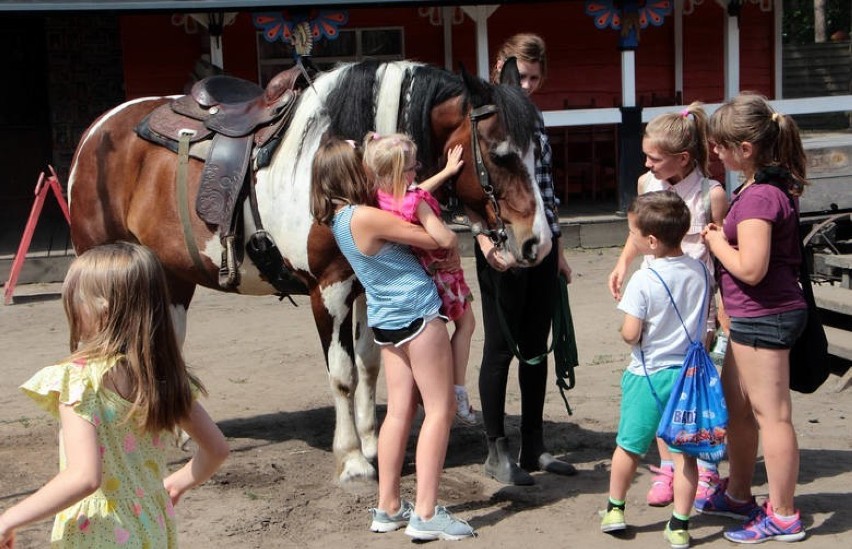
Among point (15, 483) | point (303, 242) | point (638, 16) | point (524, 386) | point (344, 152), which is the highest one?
point (638, 16)

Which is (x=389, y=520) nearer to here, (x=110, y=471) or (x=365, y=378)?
(x=365, y=378)

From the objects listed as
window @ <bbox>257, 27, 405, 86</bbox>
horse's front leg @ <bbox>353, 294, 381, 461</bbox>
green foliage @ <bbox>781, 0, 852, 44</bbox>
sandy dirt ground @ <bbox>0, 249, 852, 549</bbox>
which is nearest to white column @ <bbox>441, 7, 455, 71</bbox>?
window @ <bbox>257, 27, 405, 86</bbox>

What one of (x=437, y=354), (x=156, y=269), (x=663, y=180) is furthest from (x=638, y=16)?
(x=156, y=269)

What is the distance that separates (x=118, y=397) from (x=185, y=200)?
8.63 ft

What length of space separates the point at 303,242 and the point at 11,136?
10489 millimetres

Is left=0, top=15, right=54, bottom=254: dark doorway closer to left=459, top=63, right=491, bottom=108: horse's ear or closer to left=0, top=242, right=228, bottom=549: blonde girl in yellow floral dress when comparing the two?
left=459, top=63, right=491, bottom=108: horse's ear

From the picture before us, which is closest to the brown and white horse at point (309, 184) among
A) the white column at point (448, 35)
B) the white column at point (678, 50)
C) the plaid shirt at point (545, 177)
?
the plaid shirt at point (545, 177)

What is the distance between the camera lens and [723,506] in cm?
426

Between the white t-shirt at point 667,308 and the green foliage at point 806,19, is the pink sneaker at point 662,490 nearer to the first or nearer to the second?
the white t-shirt at point 667,308

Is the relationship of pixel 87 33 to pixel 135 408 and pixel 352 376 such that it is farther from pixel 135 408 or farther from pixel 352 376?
pixel 135 408

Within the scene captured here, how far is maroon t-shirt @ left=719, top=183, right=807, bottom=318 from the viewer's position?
380 centimetres

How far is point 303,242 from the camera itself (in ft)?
15.4

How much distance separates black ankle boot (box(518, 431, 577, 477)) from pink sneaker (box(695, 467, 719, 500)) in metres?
0.67

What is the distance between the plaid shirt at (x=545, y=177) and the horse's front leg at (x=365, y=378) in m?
0.96
